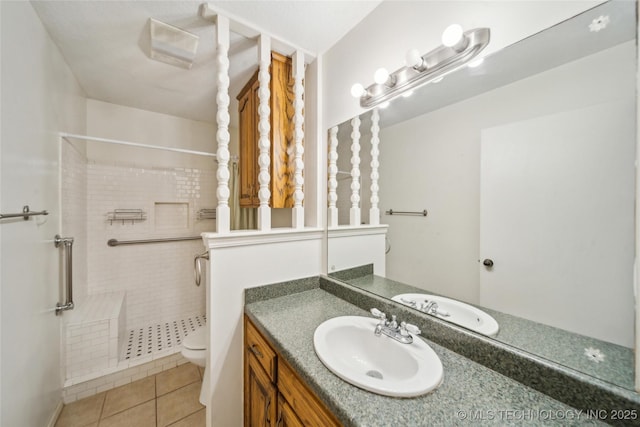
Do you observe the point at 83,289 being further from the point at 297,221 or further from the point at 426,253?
the point at 426,253

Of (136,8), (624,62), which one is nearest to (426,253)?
(624,62)

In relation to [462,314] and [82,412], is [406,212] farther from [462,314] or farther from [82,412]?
[82,412]

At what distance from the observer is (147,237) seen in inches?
96.5

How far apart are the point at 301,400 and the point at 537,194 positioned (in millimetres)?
1010

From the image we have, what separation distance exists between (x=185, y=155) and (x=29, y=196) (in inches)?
64.4

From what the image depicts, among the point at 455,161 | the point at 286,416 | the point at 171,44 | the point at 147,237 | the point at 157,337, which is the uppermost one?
the point at 171,44

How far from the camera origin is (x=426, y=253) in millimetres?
1013

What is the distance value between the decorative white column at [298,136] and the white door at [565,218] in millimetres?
994

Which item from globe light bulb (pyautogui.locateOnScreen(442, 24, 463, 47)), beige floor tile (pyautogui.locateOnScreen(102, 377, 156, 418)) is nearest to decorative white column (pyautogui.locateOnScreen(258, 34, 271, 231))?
globe light bulb (pyautogui.locateOnScreen(442, 24, 463, 47))

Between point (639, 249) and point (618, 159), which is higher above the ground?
point (618, 159)

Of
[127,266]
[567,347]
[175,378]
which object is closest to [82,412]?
[175,378]

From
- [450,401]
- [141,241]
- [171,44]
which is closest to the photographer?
[450,401]

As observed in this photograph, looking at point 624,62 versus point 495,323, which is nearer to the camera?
point 624,62

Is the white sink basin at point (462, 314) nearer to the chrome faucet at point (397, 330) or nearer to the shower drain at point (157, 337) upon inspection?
the chrome faucet at point (397, 330)
